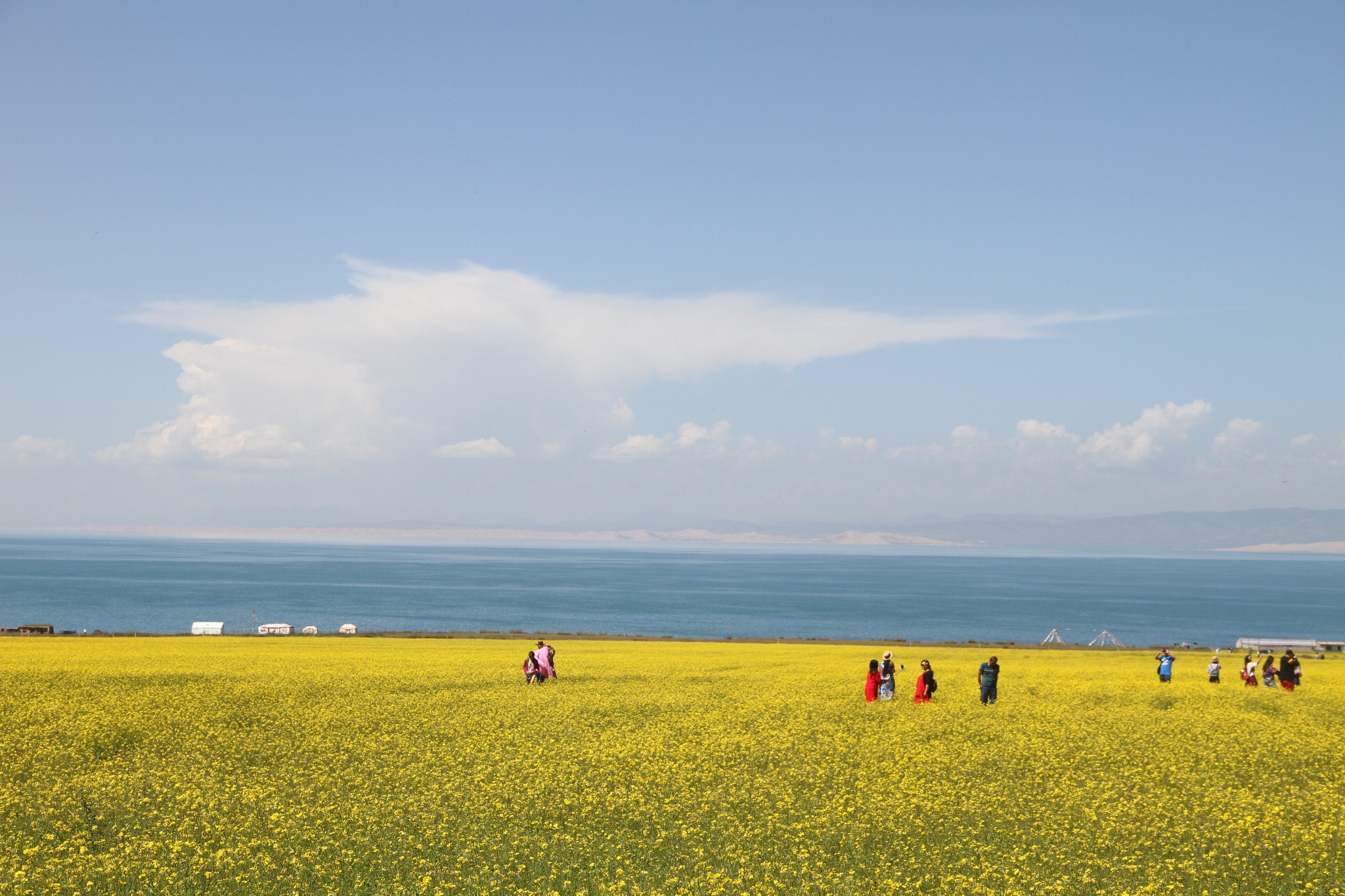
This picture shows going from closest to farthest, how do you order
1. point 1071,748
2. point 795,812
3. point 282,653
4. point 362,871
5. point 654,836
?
point 362,871
point 654,836
point 795,812
point 1071,748
point 282,653

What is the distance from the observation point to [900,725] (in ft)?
78.8

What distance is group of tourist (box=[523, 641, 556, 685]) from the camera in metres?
32.8

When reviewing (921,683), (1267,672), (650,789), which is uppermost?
(921,683)

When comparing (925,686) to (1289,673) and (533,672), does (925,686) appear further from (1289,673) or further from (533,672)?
(1289,673)

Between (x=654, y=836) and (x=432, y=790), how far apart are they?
4569mm

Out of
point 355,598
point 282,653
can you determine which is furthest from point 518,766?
point 355,598

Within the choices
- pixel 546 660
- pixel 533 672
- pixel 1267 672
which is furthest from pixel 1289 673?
pixel 533 672

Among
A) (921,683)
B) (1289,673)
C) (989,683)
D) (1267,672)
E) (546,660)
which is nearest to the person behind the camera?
(989,683)

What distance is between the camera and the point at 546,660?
33094 mm

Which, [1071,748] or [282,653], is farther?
[282,653]

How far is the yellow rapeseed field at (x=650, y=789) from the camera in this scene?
13766mm

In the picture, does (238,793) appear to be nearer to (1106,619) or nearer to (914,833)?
(914,833)

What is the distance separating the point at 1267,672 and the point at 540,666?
86.4 ft

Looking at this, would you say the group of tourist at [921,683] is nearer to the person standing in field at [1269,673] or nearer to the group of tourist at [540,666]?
the group of tourist at [540,666]
